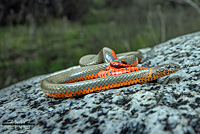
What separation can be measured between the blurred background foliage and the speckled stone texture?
4.92m

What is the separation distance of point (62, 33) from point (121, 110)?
9295 mm

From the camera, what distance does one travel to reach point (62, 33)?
1075 centimetres

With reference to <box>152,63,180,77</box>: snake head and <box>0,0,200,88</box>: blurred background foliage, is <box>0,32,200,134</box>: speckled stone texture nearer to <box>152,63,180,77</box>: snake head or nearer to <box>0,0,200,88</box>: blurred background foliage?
<box>152,63,180,77</box>: snake head

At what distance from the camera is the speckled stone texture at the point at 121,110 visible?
1848 mm

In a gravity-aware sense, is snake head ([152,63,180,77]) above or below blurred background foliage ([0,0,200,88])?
below

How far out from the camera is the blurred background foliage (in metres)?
8.30

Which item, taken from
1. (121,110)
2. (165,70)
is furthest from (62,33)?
(121,110)

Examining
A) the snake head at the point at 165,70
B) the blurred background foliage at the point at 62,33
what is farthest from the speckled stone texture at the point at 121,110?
the blurred background foliage at the point at 62,33

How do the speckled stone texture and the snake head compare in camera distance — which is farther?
the snake head

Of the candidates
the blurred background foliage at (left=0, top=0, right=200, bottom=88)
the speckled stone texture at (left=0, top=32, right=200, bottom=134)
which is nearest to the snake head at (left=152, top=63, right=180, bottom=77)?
the speckled stone texture at (left=0, top=32, right=200, bottom=134)

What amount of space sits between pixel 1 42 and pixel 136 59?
27.2ft

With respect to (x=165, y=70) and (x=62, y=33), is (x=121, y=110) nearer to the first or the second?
(x=165, y=70)

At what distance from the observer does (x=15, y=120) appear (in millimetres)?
2445

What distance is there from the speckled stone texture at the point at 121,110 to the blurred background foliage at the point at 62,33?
4.92m
